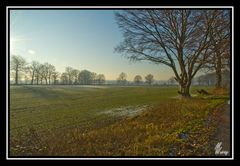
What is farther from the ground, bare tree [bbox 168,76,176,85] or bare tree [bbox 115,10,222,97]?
bare tree [bbox 115,10,222,97]

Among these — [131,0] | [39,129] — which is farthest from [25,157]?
[131,0]

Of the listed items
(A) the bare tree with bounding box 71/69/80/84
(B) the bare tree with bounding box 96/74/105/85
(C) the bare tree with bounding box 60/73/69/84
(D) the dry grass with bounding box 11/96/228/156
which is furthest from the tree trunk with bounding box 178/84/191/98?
(C) the bare tree with bounding box 60/73/69/84

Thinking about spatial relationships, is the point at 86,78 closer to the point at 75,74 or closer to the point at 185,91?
the point at 75,74

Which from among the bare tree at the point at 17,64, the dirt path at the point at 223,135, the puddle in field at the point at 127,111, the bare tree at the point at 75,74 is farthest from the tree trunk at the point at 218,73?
the bare tree at the point at 17,64

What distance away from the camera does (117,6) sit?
6.00 meters

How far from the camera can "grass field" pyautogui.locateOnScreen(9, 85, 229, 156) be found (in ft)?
19.2

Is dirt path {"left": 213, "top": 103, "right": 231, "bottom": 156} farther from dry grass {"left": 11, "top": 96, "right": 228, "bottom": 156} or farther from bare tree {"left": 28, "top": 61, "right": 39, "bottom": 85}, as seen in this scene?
bare tree {"left": 28, "top": 61, "right": 39, "bottom": 85}

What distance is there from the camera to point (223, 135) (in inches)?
236

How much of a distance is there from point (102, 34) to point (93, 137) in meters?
2.22

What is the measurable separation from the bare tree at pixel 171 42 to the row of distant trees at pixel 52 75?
0.54 metres

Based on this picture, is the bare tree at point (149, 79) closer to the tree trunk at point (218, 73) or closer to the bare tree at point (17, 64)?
the tree trunk at point (218, 73)

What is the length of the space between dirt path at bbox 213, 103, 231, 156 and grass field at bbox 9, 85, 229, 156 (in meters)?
0.14

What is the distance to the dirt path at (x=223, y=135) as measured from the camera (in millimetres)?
5902

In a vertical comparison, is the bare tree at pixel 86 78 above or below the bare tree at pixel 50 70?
below
